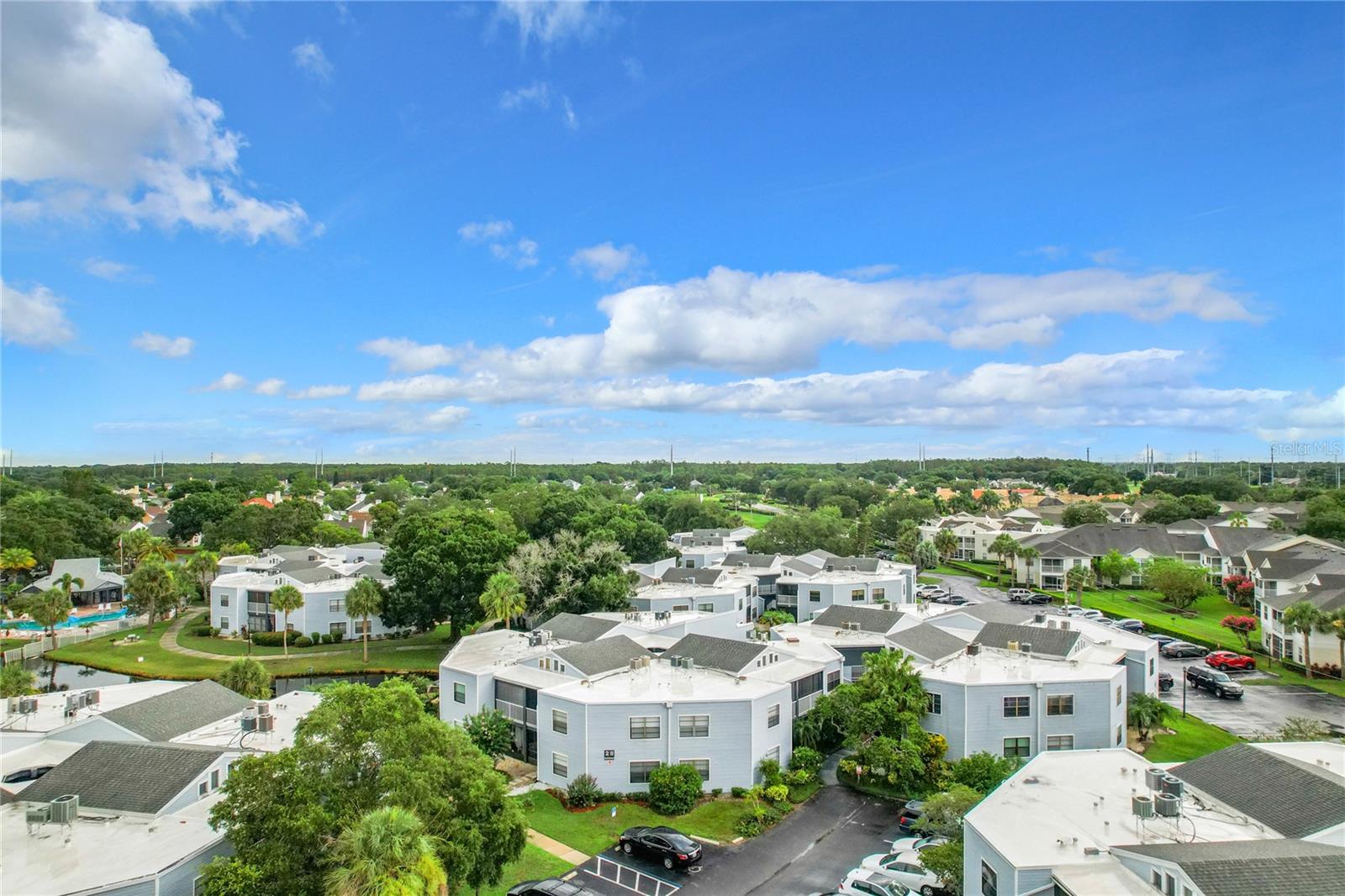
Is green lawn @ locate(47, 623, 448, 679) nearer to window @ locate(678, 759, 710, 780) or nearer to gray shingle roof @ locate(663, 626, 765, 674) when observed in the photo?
gray shingle roof @ locate(663, 626, 765, 674)

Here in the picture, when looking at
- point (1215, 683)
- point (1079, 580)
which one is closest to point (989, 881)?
point (1215, 683)

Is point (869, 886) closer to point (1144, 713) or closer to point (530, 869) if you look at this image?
point (530, 869)

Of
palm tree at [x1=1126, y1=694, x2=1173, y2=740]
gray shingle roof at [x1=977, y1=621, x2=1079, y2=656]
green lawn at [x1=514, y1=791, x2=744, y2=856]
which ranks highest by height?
gray shingle roof at [x1=977, y1=621, x2=1079, y2=656]

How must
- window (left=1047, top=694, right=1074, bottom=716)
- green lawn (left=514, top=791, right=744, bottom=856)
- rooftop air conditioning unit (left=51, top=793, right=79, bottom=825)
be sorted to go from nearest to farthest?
rooftop air conditioning unit (left=51, top=793, right=79, bottom=825)
green lawn (left=514, top=791, right=744, bottom=856)
window (left=1047, top=694, right=1074, bottom=716)

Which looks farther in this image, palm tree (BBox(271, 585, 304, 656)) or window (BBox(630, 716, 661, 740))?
palm tree (BBox(271, 585, 304, 656))

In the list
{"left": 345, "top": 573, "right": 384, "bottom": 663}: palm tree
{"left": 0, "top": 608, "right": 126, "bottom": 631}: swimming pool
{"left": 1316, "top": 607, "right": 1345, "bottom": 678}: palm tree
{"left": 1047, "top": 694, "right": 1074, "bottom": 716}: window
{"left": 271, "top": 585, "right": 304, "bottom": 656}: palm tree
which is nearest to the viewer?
{"left": 1047, "top": 694, "right": 1074, "bottom": 716}: window

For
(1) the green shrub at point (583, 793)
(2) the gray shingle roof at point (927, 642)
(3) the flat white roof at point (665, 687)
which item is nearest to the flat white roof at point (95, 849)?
(1) the green shrub at point (583, 793)

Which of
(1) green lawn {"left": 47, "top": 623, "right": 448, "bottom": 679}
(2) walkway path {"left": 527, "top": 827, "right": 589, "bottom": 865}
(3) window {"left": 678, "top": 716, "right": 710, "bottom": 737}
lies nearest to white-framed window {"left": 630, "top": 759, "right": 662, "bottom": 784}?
(3) window {"left": 678, "top": 716, "right": 710, "bottom": 737}

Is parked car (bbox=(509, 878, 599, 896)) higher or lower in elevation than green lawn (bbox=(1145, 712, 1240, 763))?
higher

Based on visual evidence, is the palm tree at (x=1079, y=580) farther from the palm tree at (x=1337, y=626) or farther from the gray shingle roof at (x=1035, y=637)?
the gray shingle roof at (x=1035, y=637)
